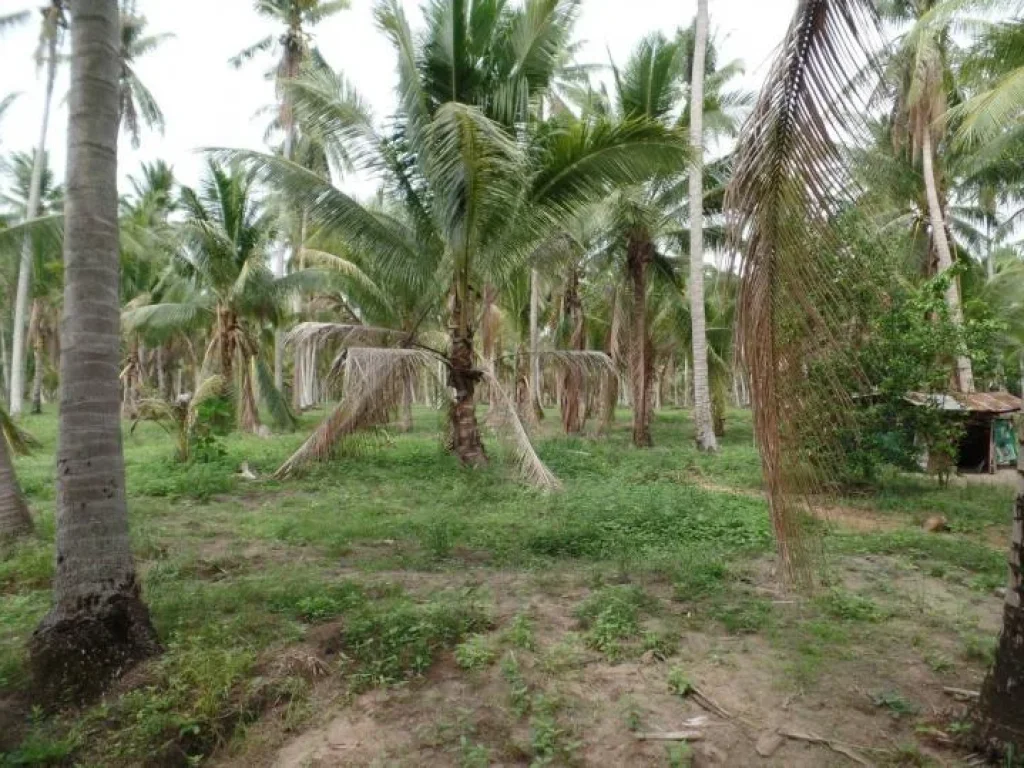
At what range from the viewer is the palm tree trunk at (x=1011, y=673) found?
103 inches

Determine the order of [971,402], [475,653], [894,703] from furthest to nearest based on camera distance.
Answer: [971,402] < [475,653] < [894,703]

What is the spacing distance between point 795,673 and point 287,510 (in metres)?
5.96

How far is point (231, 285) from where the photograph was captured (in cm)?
1532

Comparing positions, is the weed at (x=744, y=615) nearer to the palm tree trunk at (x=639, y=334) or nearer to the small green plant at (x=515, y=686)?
the small green plant at (x=515, y=686)

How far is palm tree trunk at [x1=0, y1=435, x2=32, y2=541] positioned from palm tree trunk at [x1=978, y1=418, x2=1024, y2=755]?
754 cm

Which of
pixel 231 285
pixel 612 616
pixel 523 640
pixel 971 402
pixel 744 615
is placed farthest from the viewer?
pixel 231 285

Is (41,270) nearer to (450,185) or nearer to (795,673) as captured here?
(450,185)

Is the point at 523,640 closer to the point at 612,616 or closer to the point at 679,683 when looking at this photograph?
the point at 612,616

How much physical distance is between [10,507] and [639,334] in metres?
11.5

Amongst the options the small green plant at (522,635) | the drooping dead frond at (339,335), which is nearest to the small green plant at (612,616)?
the small green plant at (522,635)

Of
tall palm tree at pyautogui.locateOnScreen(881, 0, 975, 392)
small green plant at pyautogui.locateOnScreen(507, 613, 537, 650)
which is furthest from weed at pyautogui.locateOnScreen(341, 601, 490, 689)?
tall palm tree at pyautogui.locateOnScreen(881, 0, 975, 392)

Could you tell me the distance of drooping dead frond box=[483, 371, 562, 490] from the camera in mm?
7488

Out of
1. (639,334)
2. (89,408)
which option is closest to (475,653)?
(89,408)

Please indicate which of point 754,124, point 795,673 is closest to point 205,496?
point 795,673
